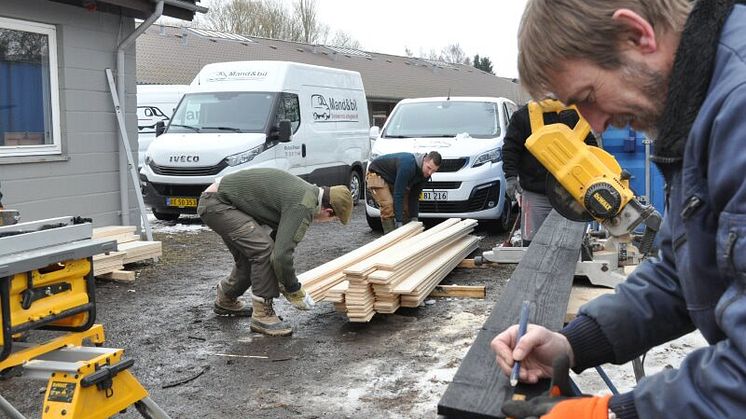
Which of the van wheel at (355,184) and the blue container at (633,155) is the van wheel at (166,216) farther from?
the blue container at (633,155)

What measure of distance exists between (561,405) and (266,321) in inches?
197

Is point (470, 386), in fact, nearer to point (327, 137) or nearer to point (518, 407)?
point (518, 407)

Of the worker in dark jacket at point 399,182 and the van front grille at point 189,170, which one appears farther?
the van front grille at point 189,170

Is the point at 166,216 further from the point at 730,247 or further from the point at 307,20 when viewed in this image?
the point at 307,20

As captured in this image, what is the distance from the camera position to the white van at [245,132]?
39.7 ft

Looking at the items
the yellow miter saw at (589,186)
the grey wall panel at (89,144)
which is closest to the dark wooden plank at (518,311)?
the yellow miter saw at (589,186)

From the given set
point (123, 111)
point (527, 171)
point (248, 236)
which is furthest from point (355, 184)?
point (248, 236)

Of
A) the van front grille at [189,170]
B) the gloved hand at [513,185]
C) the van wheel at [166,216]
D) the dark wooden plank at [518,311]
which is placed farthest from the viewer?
the van wheel at [166,216]

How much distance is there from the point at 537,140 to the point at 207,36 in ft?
82.7

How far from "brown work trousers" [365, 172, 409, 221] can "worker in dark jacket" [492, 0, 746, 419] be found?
848 cm

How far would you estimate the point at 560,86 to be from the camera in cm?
148

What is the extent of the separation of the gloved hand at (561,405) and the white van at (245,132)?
35.1 ft

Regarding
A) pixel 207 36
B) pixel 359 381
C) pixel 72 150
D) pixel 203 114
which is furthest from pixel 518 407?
pixel 207 36

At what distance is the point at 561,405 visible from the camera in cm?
136
